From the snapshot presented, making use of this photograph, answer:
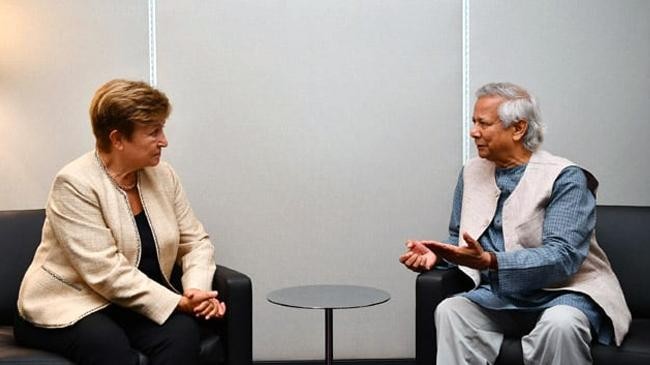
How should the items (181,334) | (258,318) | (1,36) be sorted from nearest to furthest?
(181,334)
(1,36)
(258,318)

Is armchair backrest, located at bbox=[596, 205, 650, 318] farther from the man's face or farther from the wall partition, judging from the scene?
the wall partition

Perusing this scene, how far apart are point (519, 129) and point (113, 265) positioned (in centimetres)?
159

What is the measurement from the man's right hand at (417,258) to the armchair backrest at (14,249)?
1475 mm

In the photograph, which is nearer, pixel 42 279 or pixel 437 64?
pixel 42 279

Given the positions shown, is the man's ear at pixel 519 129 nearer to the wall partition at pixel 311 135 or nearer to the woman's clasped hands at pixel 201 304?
the wall partition at pixel 311 135

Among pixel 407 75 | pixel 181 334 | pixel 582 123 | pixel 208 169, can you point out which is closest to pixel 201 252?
pixel 181 334

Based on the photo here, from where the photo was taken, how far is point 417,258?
11.2ft

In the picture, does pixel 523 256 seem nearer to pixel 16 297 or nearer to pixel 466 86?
pixel 466 86

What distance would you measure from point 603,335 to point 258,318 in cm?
171

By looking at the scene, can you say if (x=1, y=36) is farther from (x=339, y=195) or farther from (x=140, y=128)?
(x=339, y=195)

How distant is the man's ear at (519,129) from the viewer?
345 cm

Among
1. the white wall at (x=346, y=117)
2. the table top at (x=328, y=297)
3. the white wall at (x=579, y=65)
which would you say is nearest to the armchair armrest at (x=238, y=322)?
the table top at (x=328, y=297)

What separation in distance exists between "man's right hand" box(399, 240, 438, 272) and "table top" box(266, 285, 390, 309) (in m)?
0.16

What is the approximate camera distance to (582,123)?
426cm
